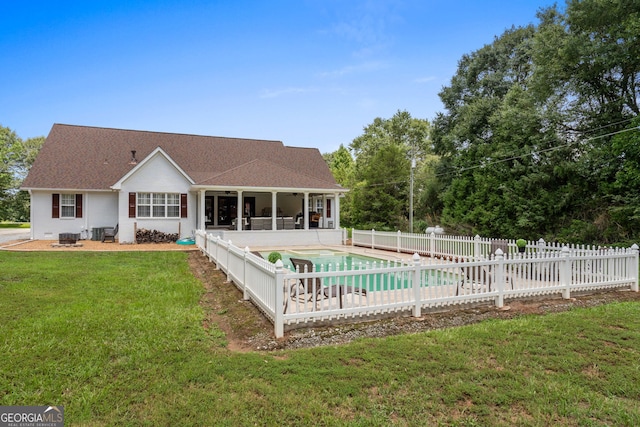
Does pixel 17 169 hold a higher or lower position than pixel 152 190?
higher

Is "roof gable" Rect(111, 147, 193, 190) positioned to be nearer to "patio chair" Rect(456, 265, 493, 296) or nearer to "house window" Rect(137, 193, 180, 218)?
"house window" Rect(137, 193, 180, 218)

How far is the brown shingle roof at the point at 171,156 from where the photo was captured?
2025 centimetres

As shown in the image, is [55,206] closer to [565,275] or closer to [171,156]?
[171,156]

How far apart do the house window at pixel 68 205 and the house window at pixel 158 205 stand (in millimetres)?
4432

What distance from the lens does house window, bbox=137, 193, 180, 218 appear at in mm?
19078

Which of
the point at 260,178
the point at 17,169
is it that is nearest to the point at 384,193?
the point at 260,178

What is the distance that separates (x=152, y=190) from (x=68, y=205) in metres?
5.24

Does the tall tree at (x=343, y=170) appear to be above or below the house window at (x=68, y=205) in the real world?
above

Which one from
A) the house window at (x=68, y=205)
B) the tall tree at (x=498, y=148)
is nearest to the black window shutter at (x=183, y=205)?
the house window at (x=68, y=205)

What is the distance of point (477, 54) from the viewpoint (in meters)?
30.1

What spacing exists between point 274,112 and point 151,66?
1153 cm

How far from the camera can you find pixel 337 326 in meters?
5.58

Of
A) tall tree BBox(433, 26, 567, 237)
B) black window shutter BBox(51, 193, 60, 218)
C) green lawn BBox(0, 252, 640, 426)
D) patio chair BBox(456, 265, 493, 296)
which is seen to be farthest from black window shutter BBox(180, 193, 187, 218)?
tall tree BBox(433, 26, 567, 237)

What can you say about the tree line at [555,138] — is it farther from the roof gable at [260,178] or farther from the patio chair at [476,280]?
the patio chair at [476,280]
